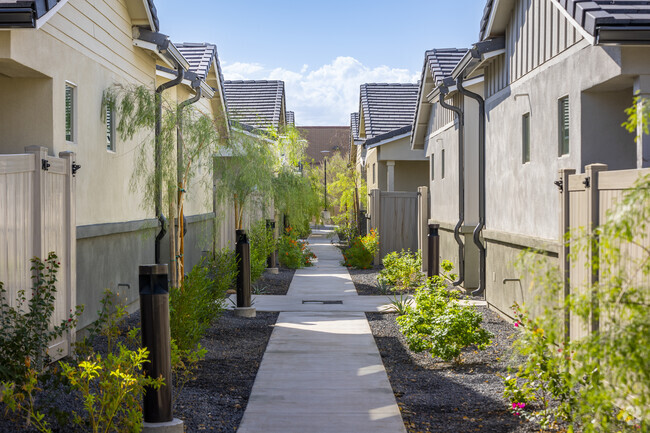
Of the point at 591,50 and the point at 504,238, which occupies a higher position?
the point at 591,50

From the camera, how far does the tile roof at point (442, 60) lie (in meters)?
16.8

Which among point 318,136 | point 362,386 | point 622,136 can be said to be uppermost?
point 318,136

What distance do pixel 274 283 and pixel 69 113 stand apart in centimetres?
859

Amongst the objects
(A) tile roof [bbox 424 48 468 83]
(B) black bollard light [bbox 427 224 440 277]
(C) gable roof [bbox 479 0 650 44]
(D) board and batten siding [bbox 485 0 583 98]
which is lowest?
(B) black bollard light [bbox 427 224 440 277]

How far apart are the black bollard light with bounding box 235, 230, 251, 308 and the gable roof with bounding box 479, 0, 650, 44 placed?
6296 millimetres

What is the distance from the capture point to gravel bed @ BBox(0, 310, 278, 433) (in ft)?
20.1

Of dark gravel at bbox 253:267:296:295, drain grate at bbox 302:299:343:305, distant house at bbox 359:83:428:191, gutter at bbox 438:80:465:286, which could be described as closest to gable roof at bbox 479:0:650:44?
gutter at bbox 438:80:465:286

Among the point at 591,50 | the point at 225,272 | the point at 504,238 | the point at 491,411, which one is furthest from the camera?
the point at 225,272

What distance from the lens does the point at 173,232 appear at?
11633 mm

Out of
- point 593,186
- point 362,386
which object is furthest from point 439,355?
point 593,186

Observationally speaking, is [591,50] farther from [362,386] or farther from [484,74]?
[484,74]

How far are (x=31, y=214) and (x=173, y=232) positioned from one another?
4366mm

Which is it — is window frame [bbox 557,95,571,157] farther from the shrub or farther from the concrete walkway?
the shrub

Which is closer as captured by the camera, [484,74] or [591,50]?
[591,50]
